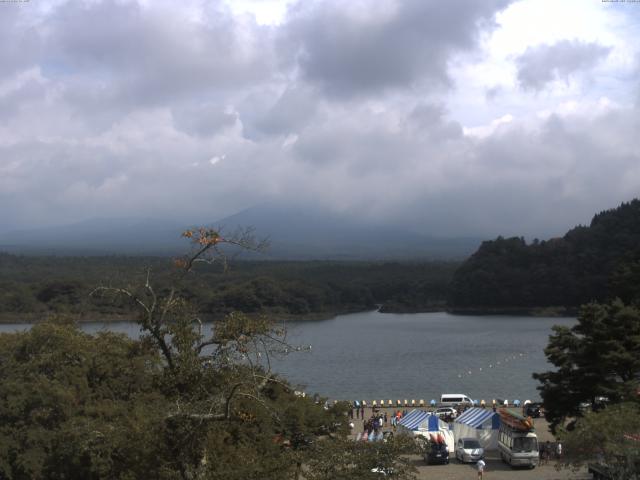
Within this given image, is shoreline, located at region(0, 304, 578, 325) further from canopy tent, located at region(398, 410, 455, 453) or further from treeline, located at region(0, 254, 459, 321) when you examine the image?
canopy tent, located at region(398, 410, 455, 453)

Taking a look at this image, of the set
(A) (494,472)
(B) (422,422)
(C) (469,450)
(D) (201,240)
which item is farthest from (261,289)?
(D) (201,240)

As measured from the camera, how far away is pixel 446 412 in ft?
70.5

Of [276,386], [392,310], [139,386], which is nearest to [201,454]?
[139,386]

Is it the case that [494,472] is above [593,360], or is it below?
below

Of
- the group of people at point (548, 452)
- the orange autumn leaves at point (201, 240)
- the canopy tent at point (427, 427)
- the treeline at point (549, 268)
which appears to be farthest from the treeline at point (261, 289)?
the orange autumn leaves at point (201, 240)

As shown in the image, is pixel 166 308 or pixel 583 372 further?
pixel 583 372

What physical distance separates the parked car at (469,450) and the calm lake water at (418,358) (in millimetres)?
6147

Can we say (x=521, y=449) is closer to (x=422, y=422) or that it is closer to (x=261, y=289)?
(x=422, y=422)

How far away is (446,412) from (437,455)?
670cm

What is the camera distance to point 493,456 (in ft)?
52.2

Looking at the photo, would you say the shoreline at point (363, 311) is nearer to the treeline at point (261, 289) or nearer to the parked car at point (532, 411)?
the treeline at point (261, 289)

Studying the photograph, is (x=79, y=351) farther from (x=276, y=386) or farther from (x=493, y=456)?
(x=493, y=456)

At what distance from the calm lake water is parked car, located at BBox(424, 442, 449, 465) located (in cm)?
626

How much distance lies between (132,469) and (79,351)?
6.95 m
